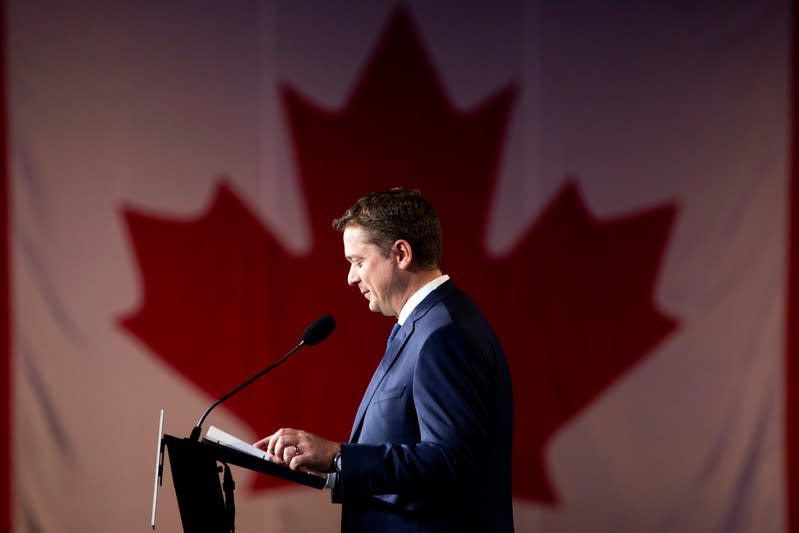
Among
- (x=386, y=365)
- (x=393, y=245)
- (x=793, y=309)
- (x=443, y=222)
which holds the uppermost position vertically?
(x=443, y=222)

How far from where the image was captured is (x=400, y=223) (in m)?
1.56

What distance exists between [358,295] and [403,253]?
4.43 feet

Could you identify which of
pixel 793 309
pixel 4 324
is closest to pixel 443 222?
pixel 793 309

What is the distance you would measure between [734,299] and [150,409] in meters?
2.21

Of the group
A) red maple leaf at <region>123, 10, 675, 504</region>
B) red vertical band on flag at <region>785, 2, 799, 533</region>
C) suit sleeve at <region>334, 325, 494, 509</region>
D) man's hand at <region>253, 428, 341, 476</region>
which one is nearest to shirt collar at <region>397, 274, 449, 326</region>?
suit sleeve at <region>334, 325, 494, 509</region>

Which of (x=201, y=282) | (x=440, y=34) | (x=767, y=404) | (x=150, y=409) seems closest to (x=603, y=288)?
(x=767, y=404)

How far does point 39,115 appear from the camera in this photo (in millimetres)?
2818

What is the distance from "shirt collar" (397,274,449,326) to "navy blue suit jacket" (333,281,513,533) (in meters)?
0.02

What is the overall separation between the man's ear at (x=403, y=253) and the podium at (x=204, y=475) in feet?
1.46

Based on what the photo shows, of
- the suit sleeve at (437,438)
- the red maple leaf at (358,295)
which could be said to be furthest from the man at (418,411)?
the red maple leaf at (358,295)

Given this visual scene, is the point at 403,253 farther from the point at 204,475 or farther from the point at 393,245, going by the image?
the point at 204,475

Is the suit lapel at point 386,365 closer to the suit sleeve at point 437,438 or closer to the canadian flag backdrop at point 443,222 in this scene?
the suit sleeve at point 437,438

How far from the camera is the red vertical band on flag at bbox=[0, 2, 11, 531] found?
9.07 ft

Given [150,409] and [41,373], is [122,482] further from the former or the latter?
[41,373]
